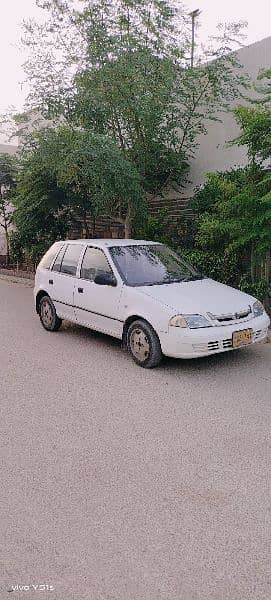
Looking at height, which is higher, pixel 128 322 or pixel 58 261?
pixel 58 261

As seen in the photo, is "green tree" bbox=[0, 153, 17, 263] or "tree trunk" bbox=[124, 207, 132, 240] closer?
"tree trunk" bbox=[124, 207, 132, 240]

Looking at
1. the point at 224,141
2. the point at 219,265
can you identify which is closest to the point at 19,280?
the point at 224,141

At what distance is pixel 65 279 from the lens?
7.09 meters

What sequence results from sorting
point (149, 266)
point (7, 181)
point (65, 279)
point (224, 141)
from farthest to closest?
point (7, 181)
point (224, 141)
point (65, 279)
point (149, 266)

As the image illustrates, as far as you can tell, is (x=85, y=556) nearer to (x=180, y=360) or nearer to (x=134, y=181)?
(x=180, y=360)

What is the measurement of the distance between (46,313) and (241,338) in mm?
3425

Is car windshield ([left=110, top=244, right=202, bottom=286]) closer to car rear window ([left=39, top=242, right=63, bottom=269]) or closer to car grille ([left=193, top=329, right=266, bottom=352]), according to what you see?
car grille ([left=193, top=329, right=266, bottom=352])

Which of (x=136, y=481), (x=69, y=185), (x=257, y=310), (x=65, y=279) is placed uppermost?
(x=69, y=185)

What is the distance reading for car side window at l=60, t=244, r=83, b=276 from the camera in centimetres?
705

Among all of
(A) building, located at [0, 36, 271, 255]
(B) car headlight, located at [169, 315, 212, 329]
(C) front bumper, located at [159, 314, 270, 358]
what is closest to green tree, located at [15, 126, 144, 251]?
(A) building, located at [0, 36, 271, 255]

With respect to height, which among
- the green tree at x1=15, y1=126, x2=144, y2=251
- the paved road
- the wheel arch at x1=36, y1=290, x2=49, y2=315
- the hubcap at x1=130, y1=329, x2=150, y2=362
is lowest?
the paved road

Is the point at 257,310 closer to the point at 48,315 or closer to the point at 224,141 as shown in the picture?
the point at 48,315

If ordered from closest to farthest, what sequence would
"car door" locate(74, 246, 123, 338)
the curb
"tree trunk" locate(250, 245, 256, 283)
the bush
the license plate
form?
the license plate, "car door" locate(74, 246, 123, 338), "tree trunk" locate(250, 245, 256, 283), the bush, the curb

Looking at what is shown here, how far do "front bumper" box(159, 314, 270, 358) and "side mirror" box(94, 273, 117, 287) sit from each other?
111 cm
